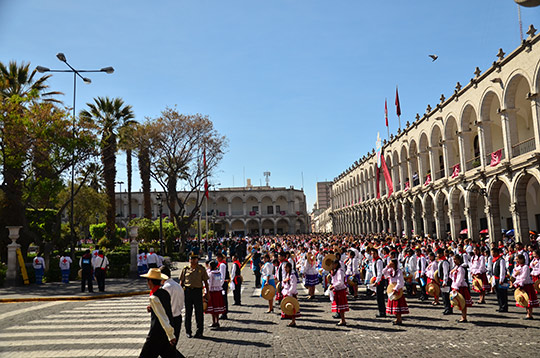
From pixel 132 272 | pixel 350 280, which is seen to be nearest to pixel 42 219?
pixel 132 272

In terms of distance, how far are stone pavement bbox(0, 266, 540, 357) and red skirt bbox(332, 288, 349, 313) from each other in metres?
0.42

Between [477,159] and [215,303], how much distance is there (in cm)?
2369

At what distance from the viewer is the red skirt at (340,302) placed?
9664mm

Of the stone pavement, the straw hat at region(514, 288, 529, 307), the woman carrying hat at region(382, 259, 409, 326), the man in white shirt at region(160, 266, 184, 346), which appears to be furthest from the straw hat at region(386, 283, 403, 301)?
the man in white shirt at region(160, 266, 184, 346)

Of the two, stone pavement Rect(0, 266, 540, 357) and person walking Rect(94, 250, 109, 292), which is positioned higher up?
person walking Rect(94, 250, 109, 292)

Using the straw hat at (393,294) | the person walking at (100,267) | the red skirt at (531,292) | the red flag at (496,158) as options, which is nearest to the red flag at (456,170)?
the red flag at (496,158)

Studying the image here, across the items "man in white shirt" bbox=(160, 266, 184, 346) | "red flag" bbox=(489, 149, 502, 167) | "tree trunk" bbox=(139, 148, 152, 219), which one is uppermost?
"tree trunk" bbox=(139, 148, 152, 219)

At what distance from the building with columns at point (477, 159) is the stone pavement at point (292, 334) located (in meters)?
12.3

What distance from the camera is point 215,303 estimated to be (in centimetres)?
990

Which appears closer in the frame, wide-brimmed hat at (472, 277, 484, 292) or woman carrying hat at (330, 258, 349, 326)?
woman carrying hat at (330, 258, 349, 326)

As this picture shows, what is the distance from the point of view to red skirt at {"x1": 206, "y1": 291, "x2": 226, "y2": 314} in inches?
388

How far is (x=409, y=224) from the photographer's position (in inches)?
1544

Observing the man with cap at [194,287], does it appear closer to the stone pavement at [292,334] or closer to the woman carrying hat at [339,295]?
the stone pavement at [292,334]

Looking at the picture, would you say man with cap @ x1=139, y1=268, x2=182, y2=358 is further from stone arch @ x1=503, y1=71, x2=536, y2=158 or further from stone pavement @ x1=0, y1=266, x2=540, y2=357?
stone arch @ x1=503, y1=71, x2=536, y2=158
